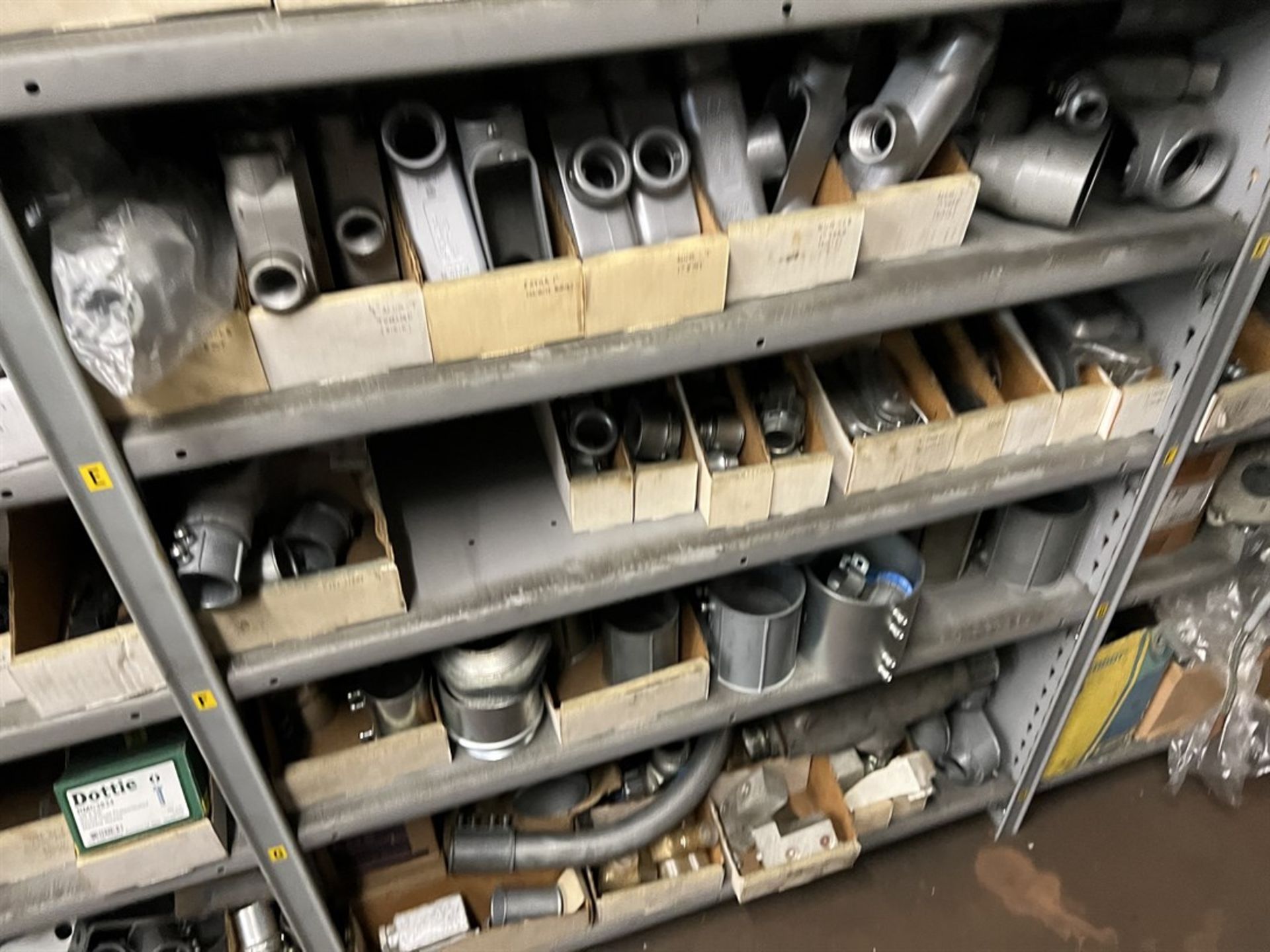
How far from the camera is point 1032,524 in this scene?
54.8 inches

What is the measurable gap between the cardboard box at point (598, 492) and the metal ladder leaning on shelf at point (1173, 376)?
745 mm

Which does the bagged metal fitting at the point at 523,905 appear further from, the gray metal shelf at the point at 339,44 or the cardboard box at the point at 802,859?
the gray metal shelf at the point at 339,44

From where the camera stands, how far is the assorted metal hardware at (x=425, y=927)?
143 centimetres

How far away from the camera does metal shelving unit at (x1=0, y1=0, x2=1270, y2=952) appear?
0.67 metres

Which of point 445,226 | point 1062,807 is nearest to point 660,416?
point 445,226

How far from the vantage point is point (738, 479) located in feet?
3.57

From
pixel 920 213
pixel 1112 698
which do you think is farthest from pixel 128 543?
pixel 1112 698

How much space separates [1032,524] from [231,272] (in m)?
1.15

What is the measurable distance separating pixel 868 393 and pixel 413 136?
0.67 metres

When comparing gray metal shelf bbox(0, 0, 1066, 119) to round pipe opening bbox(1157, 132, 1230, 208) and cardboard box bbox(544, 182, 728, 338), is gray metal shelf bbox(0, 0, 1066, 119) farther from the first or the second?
round pipe opening bbox(1157, 132, 1230, 208)

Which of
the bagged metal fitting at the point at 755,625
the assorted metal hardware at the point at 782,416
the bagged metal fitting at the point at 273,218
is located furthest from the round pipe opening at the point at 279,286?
the bagged metal fitting at the point at 755,625

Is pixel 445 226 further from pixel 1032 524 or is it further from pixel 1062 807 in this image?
pixel 1062 807

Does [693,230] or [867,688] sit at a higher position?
[693,230]

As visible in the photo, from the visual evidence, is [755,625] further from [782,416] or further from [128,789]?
[128,789]
